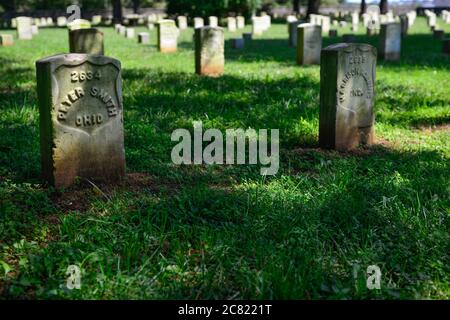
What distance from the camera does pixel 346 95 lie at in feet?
19.9

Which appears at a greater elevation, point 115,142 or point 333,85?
point 333,85

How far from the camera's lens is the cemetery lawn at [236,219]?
10.4ft

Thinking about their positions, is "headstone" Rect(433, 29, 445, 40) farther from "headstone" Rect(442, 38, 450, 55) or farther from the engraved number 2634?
the engraved number 2634

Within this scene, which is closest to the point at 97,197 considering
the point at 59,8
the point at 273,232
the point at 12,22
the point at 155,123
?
the point at 273,232

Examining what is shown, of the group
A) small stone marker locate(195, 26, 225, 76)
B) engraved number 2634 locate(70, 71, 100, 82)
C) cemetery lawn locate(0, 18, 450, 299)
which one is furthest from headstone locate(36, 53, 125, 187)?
small stone marker locate(195, 26, 225, 76)

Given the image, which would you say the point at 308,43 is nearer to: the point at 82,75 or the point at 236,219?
the point at 82,75

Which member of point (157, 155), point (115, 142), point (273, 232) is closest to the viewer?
Answer: point (273, 232)

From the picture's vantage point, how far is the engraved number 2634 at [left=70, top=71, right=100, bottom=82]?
4598 millimetres

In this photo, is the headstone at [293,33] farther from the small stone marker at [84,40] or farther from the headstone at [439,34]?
the small stone marker at [84,40]

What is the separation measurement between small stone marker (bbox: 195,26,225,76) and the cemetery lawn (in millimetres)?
4048

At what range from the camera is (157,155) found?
19.0 ft

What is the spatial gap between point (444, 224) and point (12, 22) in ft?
115
